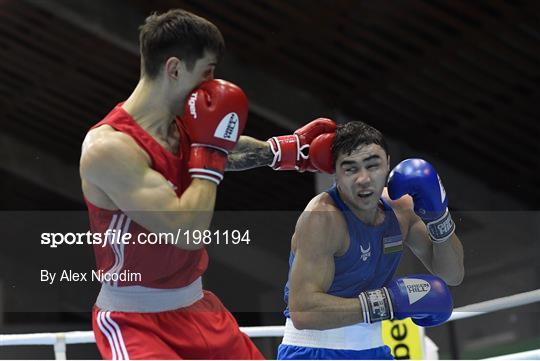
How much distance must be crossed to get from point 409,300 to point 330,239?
23 centimetres

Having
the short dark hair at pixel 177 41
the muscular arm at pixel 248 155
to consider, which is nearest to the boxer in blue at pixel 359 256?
the muscular arm at pixel 248 155

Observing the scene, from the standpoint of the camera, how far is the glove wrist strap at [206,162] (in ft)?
6.11

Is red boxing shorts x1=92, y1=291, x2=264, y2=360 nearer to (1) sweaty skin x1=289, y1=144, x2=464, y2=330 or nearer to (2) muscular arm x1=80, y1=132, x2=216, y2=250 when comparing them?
(2) muscular arm x1=80, y1=132, x2=216, y2=250

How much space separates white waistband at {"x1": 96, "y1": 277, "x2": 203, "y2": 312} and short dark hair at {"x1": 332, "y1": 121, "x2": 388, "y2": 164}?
0.64 meters

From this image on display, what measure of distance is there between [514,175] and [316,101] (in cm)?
133

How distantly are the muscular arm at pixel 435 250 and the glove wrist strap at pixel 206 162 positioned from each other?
765 mm

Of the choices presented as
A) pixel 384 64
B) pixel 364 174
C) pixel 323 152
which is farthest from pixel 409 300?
pixel 384 64

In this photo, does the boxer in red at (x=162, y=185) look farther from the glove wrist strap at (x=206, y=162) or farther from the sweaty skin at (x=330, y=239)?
the sweaty skin at (x=330, y=239)

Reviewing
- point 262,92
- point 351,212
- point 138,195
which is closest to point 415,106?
point 262,92

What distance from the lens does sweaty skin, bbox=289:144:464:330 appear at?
7.40ft

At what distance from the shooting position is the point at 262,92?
6.12 m

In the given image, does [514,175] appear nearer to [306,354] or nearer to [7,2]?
[7,2]

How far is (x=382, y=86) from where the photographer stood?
19.9ft

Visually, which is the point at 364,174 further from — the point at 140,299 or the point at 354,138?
the point at 140,299
